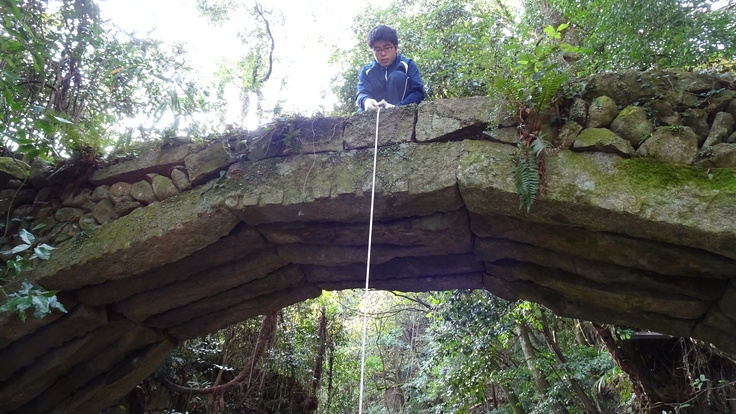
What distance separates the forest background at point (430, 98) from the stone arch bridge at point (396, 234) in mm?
311

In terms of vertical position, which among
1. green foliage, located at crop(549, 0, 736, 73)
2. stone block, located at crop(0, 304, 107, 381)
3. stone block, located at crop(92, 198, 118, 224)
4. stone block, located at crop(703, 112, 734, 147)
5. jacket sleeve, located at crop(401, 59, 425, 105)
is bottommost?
stone block, located at crop(0, 304, 107, 381)

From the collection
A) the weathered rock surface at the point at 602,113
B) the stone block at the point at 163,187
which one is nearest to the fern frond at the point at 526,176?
the weathered rock surface at the point at 602,113

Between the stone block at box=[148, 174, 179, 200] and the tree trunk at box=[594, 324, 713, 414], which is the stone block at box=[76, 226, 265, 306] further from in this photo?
the tree trunk at box=[594, 324, 713, 414]

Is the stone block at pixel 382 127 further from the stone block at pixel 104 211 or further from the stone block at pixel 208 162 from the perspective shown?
the stone block at pixel 104 211

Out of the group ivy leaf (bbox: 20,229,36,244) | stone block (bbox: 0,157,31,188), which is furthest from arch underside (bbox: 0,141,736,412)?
stone block (bbox: 0,157,31,188)

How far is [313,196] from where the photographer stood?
2584 mm

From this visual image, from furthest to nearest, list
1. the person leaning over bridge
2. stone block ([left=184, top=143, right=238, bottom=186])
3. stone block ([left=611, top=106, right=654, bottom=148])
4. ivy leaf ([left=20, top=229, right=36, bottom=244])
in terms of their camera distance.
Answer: the person leaning over bridge
stone block ([left=184, top=143, right=238, bottom=186])
ivy leaf ([left=20, top=229, right=36, bottom=244])
stone block ([left=611, top=106, right=654, bottom=148])

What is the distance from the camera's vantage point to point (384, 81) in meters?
3.47

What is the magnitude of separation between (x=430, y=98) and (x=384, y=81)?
1172 mm

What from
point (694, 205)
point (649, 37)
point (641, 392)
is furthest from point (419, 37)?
point (641, 392)

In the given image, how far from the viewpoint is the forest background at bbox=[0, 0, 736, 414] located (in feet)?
9.59

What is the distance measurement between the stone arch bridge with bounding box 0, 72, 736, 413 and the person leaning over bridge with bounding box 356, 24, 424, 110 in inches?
28.2

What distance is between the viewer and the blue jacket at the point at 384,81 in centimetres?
333

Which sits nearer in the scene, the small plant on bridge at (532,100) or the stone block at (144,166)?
the small plant on bridge at (532,100)
